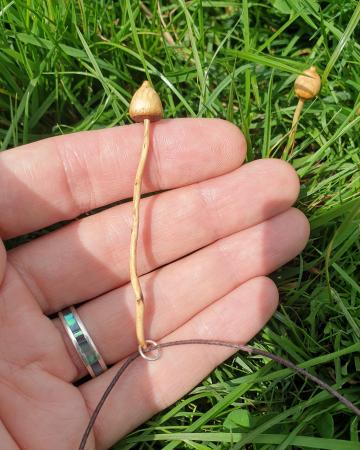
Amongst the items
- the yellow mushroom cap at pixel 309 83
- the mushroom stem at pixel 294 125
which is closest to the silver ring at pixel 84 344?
the mushroom stem at pixel 294 125

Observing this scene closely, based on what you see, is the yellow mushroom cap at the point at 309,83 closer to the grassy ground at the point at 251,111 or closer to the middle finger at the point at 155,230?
the grassy ground at the point at 251,111

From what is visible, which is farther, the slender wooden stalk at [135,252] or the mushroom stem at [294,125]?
the mushroom stem at [294,125]

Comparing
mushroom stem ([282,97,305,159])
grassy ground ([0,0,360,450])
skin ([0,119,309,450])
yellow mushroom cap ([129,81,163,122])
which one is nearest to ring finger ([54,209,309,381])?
skin ([0,119,309,450])

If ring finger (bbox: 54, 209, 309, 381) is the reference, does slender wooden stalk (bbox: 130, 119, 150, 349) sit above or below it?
above

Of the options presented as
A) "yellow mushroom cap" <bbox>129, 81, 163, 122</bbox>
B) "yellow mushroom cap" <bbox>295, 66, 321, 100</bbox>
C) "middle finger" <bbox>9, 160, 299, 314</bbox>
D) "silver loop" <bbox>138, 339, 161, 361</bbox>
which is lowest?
"silver loop" <bbox>138, 339, 161, 361</bbox>

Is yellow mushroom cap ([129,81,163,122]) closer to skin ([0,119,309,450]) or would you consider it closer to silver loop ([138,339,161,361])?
skin ([0,119,309,450])

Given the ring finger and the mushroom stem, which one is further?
the mushroom stem
